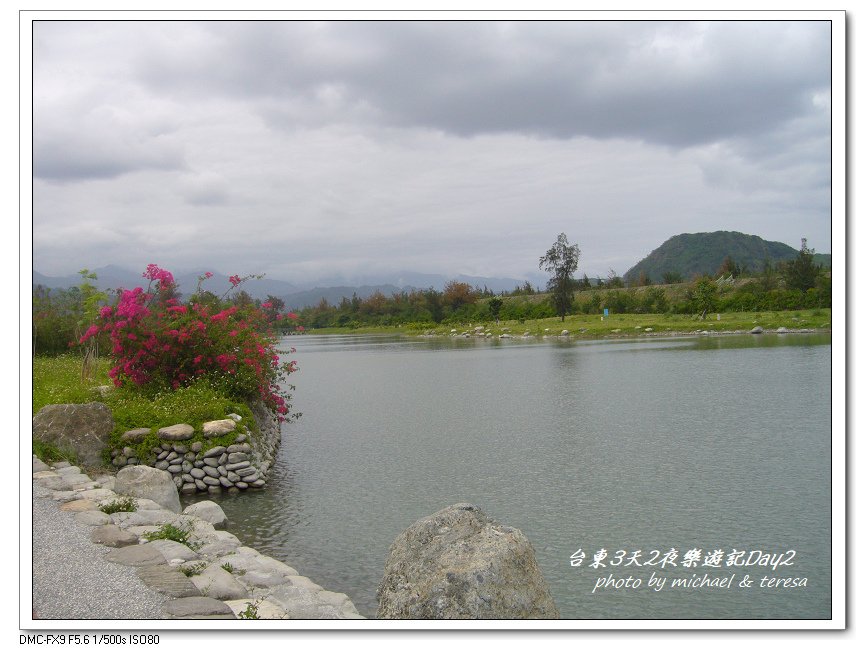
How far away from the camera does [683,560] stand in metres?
7.77

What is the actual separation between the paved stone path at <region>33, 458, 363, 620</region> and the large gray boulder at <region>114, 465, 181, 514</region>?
25.2 inches

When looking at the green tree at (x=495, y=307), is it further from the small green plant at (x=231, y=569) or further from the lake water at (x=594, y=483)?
the small green plant at (x=231, y=569)

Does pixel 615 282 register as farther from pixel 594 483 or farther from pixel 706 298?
pixel 594 483

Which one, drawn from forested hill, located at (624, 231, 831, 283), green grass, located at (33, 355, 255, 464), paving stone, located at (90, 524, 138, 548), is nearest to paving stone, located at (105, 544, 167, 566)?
paving stone, located at (90, 524, 138, 548)

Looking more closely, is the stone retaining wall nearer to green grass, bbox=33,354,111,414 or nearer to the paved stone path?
green grass, bbox=33,354,111,414

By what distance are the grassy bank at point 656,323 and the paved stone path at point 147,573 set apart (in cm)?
4005

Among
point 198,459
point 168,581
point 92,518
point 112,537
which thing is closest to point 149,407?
point 198,459

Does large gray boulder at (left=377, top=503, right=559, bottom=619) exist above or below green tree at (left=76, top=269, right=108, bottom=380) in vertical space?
below

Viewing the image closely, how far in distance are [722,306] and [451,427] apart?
160ft

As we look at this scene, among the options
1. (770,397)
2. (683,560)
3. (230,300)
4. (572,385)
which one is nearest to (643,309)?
(572,385)

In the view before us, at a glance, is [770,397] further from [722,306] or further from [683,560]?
[722,306]

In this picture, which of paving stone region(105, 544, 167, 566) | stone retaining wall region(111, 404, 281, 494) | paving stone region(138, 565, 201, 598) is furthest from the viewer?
stone retaining wall region(111, 404, 281, 494)

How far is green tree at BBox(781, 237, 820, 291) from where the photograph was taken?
→ 50562 mm
